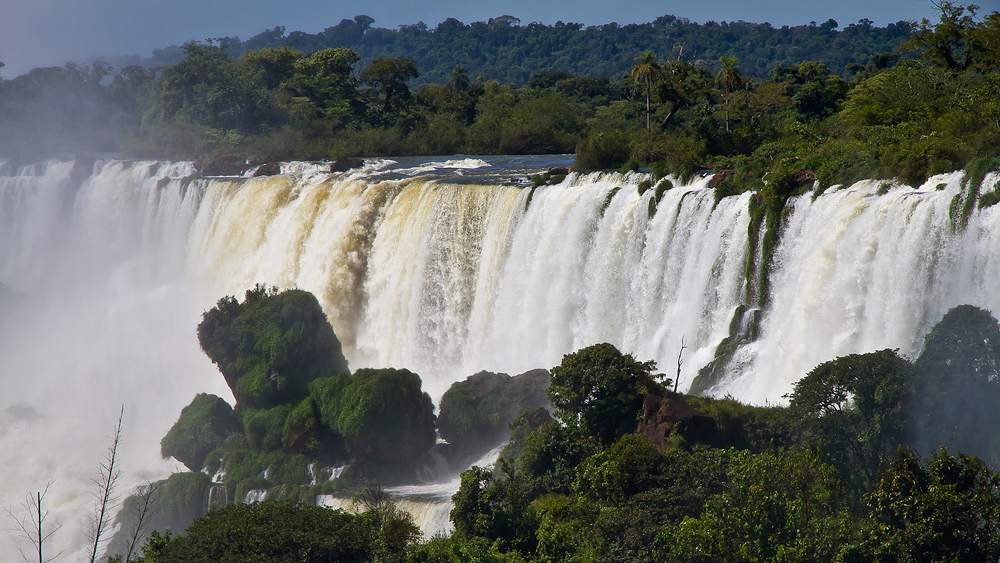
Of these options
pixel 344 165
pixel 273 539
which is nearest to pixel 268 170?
pixel 344 165

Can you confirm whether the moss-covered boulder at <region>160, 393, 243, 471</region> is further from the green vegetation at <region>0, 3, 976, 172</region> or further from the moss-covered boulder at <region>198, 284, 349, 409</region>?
the green vegetation at <region>0, 3, 976, 172</region>

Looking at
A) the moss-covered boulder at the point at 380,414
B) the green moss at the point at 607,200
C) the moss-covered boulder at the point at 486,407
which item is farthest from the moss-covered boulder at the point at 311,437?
the green moss at the point at 607,200

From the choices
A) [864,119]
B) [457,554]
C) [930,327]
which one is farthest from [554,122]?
[457,554]

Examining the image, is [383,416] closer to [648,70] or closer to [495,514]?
[495,514]

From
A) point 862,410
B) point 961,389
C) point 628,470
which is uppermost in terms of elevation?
point 961,389

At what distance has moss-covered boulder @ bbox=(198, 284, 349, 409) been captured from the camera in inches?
803

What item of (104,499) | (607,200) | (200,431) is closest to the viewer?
(104,499)

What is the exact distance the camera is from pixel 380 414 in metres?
18.3

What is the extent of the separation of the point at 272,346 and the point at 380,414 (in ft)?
12.7

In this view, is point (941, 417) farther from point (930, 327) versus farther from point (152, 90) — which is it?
point (152, 90)

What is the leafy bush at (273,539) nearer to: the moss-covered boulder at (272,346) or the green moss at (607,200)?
the moss-covered boulder at (272,346)

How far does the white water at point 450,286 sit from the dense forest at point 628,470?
2260mm

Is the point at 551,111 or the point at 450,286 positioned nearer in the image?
the point at 450,286

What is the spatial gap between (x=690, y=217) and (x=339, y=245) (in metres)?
11.3
